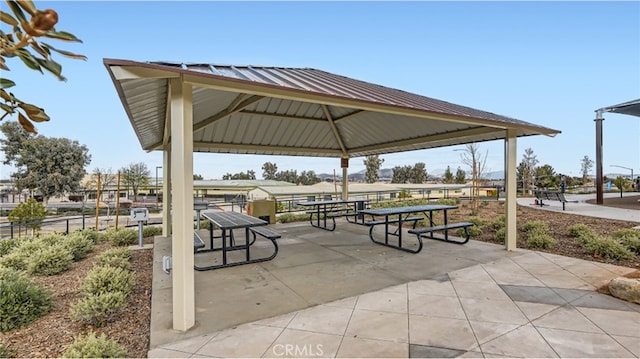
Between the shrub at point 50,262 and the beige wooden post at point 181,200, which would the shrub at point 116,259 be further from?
the beige wooden post at point 181,200

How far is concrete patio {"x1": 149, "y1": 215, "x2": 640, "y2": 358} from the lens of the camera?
2.52 metres

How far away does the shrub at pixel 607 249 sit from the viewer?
200 inches

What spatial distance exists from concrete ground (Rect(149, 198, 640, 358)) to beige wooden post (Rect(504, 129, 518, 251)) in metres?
0.49

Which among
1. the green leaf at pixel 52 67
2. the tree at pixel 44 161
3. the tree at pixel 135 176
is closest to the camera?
the green leaf at pixel 52 67

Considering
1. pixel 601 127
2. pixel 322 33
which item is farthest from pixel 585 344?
pixel 601 127

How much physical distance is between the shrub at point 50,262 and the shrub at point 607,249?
878 cm

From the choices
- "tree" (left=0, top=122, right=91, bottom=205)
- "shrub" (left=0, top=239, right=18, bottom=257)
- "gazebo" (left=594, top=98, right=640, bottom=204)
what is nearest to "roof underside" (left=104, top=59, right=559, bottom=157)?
"shrub" (left=0, top=239, right=18, bottom=257)

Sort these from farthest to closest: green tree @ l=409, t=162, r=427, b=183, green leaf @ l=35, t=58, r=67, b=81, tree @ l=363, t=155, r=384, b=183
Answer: green tree @ l=409, t=162, r=427, b=183 → tree @ l=363, t=155, r=384, b=183 → green leaf @ l=35, t=58, r=67, b=81

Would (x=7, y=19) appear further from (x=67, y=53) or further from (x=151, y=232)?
(x=151, y=232)

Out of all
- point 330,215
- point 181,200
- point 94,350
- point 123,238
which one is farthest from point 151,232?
point 94,350

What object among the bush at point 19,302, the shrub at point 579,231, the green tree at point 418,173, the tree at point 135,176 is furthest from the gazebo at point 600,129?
the green tree at point 418,173

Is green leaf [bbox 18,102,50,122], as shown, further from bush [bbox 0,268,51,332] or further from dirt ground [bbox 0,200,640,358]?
bush [bbox 0,268,51,332]

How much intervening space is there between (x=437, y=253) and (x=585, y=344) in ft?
10.1

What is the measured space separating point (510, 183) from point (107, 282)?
6.55 m
